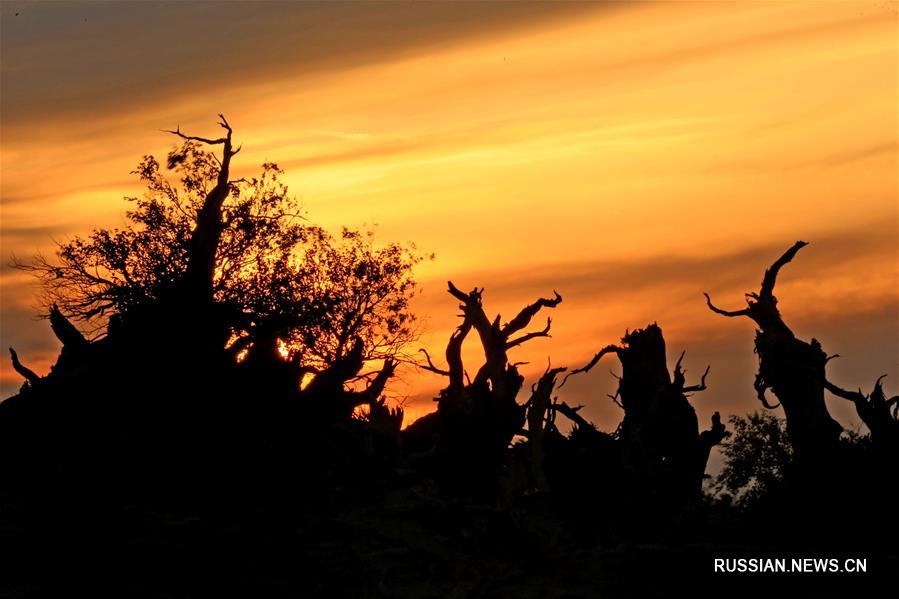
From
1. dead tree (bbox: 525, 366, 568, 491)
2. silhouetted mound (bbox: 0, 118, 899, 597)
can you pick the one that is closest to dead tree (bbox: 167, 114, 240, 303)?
silhouetted mound (bbox: 0, 118, 899, 597)

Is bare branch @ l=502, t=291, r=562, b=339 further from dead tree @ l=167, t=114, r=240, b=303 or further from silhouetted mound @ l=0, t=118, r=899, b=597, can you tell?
dead tree @ l=167, t=114, r=240, b=303

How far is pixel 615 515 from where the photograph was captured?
107ft

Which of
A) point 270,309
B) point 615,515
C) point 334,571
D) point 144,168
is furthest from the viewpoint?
point 144,168

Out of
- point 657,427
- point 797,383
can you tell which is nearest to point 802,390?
point 797,383

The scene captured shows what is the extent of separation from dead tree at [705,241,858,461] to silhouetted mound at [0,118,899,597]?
0.18 feet

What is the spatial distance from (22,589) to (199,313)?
9082 millimetres

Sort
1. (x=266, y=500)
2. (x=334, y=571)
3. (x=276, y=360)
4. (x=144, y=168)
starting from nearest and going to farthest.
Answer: (x=334, y=571) → (x=266, y=500) → (x=276, y=360) → (x=144, y=168)

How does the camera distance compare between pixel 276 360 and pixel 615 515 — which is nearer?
pixel 276 360

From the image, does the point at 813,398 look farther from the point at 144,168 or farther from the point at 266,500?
the point at 144,168

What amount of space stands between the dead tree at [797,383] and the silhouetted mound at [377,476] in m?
0.06

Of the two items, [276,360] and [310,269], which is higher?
[310,269]

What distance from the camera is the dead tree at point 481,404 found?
30938 millimetres

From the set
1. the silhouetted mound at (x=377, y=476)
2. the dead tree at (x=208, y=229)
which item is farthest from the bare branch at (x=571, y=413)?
the dead tree at (x=208, y=229)

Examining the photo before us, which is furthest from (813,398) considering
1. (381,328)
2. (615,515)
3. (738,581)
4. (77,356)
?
(381,328)
